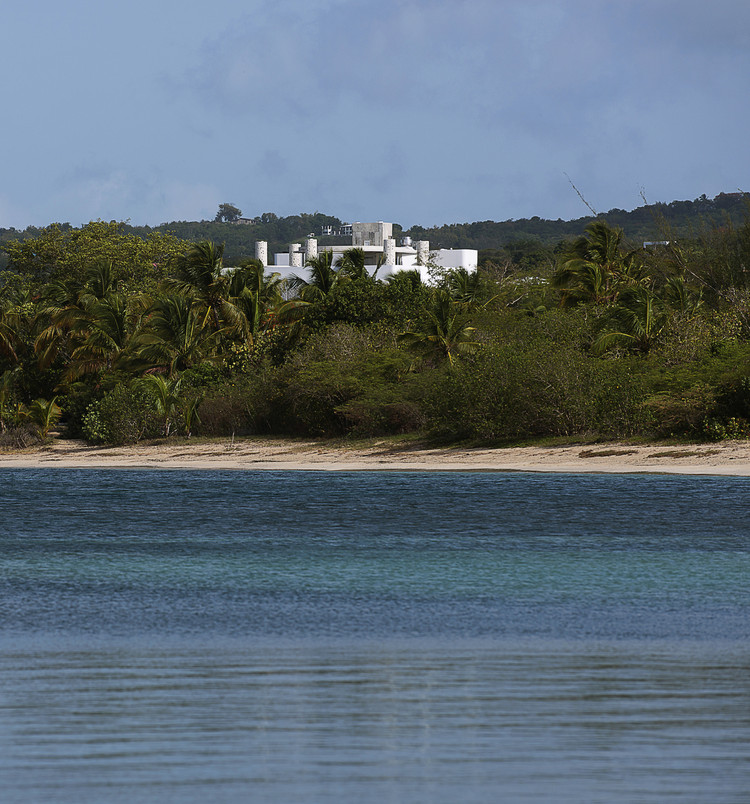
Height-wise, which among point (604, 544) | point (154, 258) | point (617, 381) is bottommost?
point (604, 544)

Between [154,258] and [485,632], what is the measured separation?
56.8m

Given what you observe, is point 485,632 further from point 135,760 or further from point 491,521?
point 491,521

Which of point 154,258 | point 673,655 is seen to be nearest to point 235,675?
point 673,655

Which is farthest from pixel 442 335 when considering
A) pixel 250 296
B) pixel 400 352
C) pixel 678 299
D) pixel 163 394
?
pixel 163 394

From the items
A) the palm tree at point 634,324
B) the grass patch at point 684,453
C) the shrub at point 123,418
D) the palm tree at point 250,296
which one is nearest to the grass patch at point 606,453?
the grass patch at point 684,453

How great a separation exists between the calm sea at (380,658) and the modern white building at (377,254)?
183 feet

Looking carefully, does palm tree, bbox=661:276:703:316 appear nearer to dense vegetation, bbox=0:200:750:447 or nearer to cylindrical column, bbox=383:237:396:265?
dense vegetation, bbox=0:200:750:447

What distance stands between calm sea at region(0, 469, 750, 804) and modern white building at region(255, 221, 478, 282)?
55.8 meters

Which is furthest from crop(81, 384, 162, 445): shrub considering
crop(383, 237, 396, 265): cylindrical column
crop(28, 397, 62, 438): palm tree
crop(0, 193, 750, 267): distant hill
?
crop(0, 193, 750, 267): distant hill

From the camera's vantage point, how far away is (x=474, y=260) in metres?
82.8

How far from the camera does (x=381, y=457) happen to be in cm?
3534

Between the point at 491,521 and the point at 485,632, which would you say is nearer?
the point at 485,632

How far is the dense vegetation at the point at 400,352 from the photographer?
3350cm

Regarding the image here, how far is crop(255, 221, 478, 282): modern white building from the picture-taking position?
255 feet
